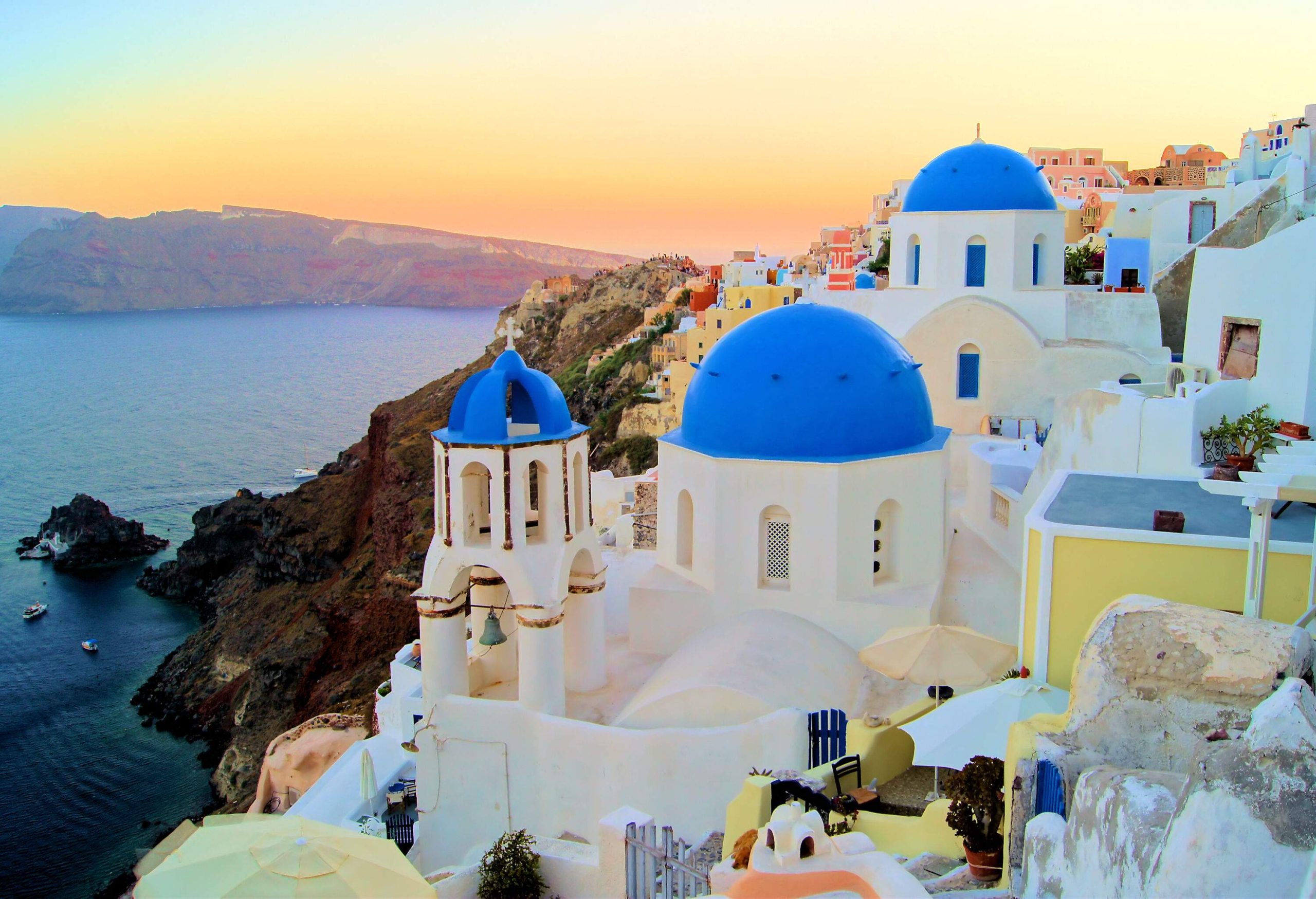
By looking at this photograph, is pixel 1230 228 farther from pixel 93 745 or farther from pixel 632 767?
pixel 93 745

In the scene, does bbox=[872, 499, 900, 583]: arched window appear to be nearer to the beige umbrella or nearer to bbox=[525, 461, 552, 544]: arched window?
the beige umbrella

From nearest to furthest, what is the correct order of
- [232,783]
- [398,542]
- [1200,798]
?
[1200,798] < [232,783] < [398,542]

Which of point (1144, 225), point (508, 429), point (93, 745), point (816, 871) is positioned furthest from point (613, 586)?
point (93, 745)

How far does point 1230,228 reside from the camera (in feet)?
74.6

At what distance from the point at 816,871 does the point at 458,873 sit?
5717 mm

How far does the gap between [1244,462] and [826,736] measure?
489cm

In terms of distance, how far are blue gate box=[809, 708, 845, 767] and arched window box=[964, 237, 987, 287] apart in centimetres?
1211

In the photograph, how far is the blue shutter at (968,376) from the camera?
20.1m

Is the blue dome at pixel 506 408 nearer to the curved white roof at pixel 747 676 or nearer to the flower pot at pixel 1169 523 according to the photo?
the curved white roof at pixel 747 676

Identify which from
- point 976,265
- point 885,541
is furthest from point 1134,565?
point 976,265

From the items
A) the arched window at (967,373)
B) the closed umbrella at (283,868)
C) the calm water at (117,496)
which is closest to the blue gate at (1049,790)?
the closed umbrella at (283,868)

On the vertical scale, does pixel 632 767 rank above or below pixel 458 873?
above

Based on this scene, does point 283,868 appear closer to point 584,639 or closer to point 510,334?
point 584,639

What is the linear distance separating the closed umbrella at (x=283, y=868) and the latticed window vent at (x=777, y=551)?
596cm
